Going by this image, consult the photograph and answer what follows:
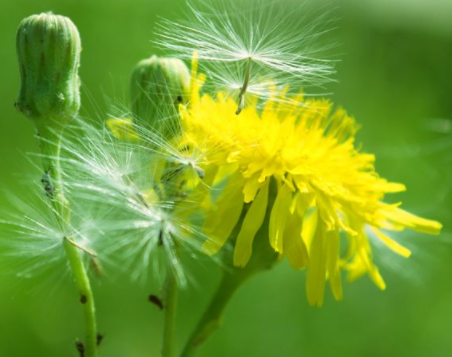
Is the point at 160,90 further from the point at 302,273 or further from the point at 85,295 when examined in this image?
the point at 302,273

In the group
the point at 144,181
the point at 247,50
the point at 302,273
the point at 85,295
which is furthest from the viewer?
the point at 302,273

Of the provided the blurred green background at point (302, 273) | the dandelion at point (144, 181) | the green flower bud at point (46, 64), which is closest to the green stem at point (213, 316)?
the dandelion at point (144, 181)

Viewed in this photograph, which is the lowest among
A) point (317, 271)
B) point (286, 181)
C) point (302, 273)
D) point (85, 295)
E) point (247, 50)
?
point (302, 273)

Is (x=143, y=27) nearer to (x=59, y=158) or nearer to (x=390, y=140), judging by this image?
(x=390, y=140)

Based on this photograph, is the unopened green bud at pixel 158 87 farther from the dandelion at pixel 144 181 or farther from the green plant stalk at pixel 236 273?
the green plant stalk at pixel 236 273

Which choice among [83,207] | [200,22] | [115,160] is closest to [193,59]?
[200,22]

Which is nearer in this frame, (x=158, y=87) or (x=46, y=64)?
(x=46, y=64)

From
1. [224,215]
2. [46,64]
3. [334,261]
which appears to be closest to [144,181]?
[224,215]

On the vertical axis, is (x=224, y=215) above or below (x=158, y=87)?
below
